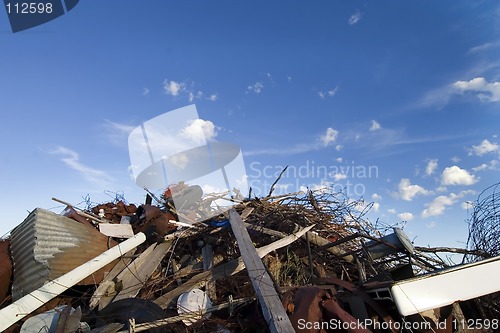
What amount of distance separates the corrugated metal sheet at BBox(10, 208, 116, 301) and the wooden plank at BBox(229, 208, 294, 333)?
192 centimetres

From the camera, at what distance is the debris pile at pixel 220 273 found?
9.13 feet

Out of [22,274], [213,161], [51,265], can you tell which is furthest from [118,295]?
[213,161]

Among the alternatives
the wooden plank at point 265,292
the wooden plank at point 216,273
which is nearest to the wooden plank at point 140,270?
the wooden plank at point 216,273

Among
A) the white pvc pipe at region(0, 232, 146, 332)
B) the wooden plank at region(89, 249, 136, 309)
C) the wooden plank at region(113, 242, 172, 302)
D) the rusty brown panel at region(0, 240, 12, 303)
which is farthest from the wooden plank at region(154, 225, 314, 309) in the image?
the rusty brown panel at region(0, 240, 12, 303)

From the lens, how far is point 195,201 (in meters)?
6.44

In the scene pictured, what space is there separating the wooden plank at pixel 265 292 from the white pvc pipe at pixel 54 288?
1.62 m

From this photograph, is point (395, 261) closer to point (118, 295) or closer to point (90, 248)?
point (118, 295)

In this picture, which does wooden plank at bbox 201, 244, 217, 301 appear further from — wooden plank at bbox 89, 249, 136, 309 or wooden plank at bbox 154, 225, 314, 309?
wooden plank at bbox 89, 249, 136, 309

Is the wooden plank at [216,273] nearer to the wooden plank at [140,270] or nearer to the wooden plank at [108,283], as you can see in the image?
the wooden plank at [140,270]

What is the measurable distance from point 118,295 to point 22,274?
1.19 m

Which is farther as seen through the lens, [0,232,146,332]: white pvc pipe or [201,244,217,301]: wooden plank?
[201,244,217,301]: wooden plank

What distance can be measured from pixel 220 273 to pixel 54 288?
1764mm

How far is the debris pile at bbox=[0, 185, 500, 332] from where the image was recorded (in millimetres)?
2783

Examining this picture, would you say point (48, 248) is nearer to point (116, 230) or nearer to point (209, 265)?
point (116, 230)
